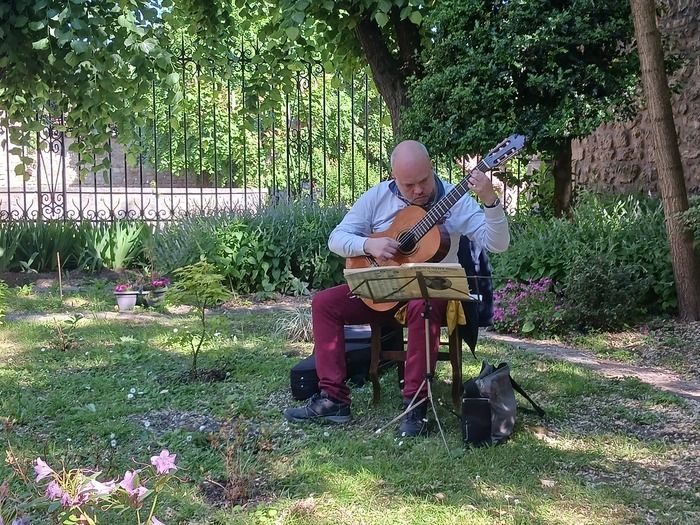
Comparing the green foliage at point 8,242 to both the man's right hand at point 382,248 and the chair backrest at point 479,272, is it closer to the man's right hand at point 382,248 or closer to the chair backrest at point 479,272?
the man's right hand at point 382,248

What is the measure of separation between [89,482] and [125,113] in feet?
16.6

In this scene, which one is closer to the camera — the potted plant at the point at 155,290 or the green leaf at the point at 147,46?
the green leaf at the point at 147,46

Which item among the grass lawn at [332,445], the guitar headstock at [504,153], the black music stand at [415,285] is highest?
the guitar headstock at [504,153]

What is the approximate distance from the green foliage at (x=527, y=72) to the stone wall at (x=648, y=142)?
0.70m

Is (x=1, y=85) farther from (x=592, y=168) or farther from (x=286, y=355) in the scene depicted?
(x=592, y=168)

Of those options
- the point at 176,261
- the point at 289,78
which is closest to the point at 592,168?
the point at 289,78

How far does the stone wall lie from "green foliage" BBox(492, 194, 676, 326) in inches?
25.1

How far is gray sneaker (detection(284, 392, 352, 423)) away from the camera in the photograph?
395 centimetres

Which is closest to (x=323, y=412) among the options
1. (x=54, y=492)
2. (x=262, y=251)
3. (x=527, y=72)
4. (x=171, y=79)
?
(x=54, y=492)

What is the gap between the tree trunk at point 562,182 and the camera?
26.1ft

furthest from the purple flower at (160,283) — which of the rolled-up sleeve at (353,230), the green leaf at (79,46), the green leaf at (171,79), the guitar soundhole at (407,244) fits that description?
the guitar soundhole at (407,244)

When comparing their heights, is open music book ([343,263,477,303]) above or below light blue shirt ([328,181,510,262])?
below

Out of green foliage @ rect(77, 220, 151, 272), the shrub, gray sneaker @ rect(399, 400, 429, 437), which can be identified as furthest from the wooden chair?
green foliage @ rect(77, 220, 151, 272)

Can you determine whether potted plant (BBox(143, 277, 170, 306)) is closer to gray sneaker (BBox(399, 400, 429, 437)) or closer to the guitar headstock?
gray sneaker (BBox(399, 400, 429, 437))
